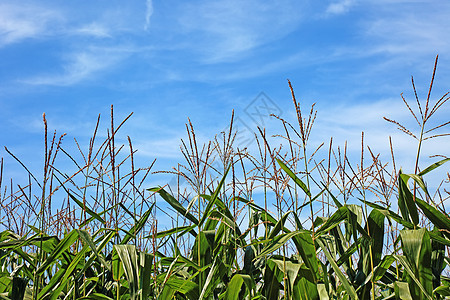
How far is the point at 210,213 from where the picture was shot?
234cm

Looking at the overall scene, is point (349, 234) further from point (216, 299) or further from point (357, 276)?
point (216, 299)

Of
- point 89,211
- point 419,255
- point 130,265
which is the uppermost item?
point 89,211

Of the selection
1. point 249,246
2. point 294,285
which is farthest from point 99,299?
point 294,285

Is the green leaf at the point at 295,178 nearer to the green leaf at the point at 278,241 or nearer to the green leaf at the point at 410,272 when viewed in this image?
the green leaf at the point at 278,241

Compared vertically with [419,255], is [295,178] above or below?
above

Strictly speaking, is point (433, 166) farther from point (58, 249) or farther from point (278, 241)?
point (58, 249)

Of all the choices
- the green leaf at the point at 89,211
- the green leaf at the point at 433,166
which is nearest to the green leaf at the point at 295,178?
the green leaf at the point at 433,166

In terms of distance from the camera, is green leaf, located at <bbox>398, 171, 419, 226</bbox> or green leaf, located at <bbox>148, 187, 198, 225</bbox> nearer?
green leaf, located at <bbox>398, 171, 419, 226</bbox>

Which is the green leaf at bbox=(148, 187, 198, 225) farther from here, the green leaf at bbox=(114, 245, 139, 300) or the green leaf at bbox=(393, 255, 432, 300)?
the green leaf at bbox=(393, 255, 432, 300)

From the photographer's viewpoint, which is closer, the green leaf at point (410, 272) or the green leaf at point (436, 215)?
the green leaf at point (410, 272)

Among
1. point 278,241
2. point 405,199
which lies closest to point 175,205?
point 278,241

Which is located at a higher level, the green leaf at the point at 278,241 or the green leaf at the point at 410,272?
the green leaf at the point at 278,241

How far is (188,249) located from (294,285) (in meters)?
1.21

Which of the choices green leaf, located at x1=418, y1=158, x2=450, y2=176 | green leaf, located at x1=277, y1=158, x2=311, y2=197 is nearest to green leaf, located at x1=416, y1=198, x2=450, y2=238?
green leaf, located at x1=418, y1=158, x2=450, y2=176
